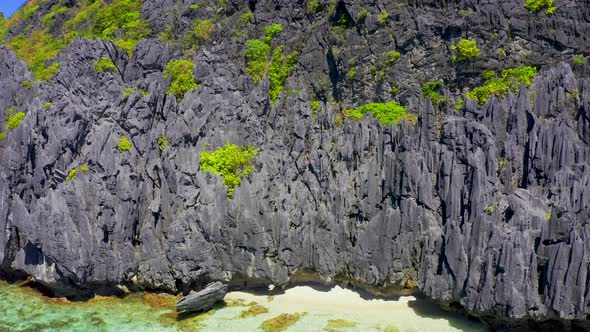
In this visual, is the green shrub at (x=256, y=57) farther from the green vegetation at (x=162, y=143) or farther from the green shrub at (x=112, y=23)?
the green vegetation at (x=162, y=143)

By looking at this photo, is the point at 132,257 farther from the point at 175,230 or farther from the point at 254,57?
the point at 254,57

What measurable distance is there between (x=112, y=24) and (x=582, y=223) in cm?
4481

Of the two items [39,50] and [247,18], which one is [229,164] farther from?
[39,50]

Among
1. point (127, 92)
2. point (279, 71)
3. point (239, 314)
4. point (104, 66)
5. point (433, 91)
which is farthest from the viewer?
point (279, 71)

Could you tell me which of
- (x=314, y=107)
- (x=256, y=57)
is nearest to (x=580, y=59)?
(x=314, y=107)

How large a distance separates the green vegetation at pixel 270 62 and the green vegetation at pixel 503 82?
1522 centimetres

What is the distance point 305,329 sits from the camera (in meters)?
23.9

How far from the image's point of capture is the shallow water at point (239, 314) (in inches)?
955

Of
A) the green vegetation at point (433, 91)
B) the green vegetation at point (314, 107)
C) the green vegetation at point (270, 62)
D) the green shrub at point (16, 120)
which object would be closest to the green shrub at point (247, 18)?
the green vegetation at point (270, 62)

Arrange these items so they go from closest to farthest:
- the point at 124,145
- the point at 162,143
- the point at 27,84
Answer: the point at 124,145, the point at 162,143, the point at 27,84

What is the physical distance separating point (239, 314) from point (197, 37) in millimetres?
27781

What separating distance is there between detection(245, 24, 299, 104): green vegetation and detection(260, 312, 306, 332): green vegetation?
19.1 meters

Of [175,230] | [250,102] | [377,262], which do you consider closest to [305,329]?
[377,262]

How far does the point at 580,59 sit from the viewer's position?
31.2 m
